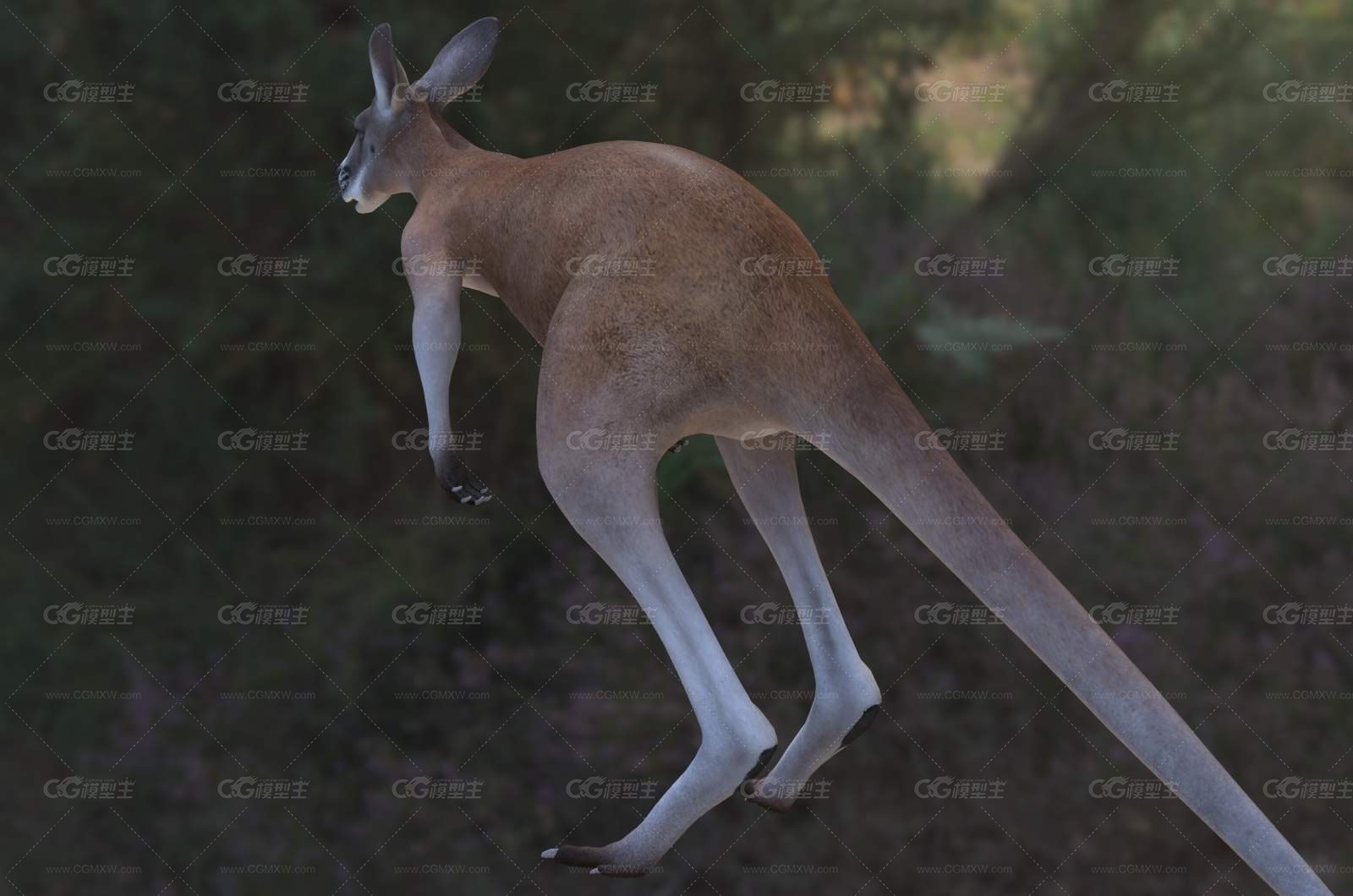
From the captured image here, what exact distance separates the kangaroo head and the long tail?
4.32 ft

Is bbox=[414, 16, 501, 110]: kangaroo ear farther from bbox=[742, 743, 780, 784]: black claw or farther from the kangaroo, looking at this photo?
bbox=[742, 743, 780, 784]: black claw

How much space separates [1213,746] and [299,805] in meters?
3.99

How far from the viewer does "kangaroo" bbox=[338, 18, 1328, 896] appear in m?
3.27

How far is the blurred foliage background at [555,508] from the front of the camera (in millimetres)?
7090

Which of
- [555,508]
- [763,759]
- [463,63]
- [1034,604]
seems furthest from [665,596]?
[555,508]

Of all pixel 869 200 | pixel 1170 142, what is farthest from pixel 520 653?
pixel 1170 142

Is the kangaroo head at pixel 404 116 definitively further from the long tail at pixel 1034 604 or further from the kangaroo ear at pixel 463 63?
the long tail at pixel 1034 604

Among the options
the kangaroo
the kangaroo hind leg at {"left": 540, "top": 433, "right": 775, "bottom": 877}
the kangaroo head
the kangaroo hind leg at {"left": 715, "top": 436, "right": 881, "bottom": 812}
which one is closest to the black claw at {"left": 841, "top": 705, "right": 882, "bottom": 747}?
the kangaroo hind leg at {"left": 715, "top": 436, "right": 881, "bottom": 812}

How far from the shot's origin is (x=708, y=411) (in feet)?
11.5

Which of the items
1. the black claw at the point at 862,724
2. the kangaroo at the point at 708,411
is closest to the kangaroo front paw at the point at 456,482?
the kangaroo at the point at 708,411

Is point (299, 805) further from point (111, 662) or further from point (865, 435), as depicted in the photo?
point (865, 435)

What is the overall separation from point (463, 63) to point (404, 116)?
209 mm

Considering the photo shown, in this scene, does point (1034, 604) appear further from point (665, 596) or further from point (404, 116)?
point (404, 116)

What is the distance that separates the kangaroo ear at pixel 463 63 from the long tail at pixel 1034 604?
1310mm
